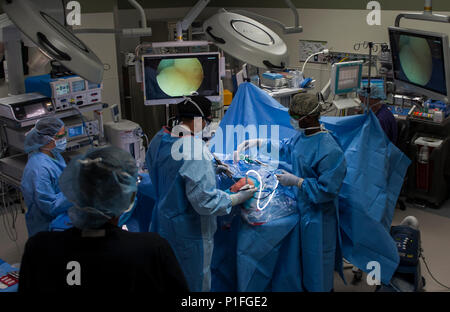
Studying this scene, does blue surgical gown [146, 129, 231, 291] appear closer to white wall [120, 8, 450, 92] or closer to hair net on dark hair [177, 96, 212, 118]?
hair net on dark hair [177, 96, 212, 118]

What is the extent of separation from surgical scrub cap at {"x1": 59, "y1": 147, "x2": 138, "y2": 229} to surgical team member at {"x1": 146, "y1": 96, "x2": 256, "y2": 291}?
3.24 feet

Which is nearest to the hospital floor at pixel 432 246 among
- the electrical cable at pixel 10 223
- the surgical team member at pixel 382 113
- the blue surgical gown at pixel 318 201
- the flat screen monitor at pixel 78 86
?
the blue surgical gown at pixel 318 201

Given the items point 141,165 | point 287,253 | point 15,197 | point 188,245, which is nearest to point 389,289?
point 287,253

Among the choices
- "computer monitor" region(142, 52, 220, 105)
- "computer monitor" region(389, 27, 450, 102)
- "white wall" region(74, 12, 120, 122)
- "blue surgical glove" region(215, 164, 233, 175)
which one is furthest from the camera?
"white wall" region(74, 12, 120, 122)

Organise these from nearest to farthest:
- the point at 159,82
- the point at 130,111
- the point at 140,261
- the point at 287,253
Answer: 1. the point at 140,261
2. the point at 287,253
3. the point at 159,82
4. the point at 130,111

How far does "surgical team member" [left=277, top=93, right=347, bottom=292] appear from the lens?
2842 mm

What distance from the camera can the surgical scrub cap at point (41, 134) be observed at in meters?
3.24

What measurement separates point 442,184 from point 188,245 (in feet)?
10.9

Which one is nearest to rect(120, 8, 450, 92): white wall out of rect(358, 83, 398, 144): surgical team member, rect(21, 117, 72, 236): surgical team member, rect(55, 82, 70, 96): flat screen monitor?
rect(358, 83, 398, 144): surgical team member

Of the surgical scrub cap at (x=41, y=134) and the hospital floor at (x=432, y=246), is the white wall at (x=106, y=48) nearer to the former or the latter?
the surgical scrub cap at (x=41, y=134)

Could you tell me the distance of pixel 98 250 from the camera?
1493 mm

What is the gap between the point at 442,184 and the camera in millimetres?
5000

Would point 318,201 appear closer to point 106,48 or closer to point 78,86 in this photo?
point 78,86

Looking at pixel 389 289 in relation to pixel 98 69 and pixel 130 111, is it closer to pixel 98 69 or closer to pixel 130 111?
pixel 98 69
